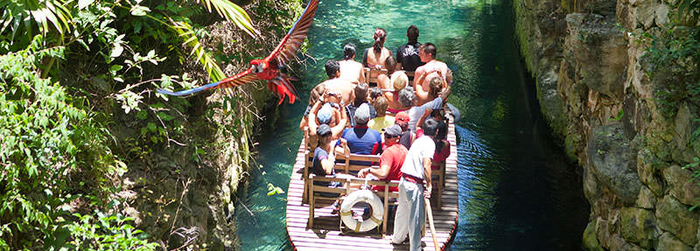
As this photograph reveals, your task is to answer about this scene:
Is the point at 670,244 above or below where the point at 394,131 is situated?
below

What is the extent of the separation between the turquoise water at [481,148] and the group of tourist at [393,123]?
118cm

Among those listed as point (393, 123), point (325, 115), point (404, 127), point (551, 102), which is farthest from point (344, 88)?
point (551, 102)

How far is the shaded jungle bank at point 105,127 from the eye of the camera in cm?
475

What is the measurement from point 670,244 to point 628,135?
1.47 meters

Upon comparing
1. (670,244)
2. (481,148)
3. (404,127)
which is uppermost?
(404,127)

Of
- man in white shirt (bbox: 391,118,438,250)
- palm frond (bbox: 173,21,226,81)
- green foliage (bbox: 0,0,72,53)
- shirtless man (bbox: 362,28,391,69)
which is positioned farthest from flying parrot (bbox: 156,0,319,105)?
shirtless man (bbox: 362,28,391,69)

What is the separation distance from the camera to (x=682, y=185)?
19.1ft

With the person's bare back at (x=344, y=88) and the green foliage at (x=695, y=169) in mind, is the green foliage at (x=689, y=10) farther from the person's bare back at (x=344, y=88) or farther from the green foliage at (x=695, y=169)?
the person's bare back at (x=344, y=88)

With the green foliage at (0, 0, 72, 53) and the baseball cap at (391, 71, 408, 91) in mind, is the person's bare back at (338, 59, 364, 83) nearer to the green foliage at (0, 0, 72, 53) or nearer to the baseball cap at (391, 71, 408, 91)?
the baseball cap at (391, 71, 408, 91)

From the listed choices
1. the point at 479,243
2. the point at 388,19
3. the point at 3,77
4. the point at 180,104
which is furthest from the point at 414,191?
the point at 388,19

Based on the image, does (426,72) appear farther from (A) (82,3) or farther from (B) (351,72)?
(A) (82,3)

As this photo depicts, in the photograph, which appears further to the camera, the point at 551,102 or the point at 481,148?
the point at 551,102

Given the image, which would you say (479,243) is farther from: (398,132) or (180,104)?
(180,104)

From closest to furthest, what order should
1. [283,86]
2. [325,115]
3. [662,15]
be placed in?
1. [283,86]
2. [662,15]
3. [325,115]
